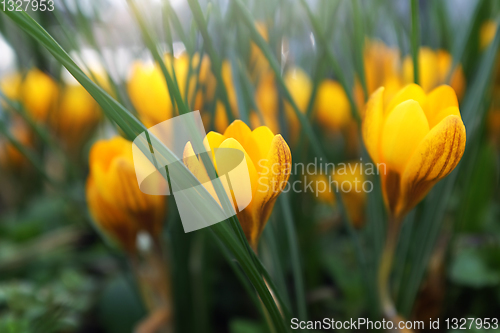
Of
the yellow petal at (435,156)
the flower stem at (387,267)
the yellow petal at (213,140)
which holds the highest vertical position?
the yellow petal at (213,140)

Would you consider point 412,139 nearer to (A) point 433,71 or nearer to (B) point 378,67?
(A) point 433,71

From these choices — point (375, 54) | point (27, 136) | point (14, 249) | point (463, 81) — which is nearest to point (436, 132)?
point (463, 81)

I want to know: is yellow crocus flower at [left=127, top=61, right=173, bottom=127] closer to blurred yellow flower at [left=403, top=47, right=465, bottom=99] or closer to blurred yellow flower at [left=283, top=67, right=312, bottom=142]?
blurred yellow flower at [left=283, top=67, right=312, bottom=142]

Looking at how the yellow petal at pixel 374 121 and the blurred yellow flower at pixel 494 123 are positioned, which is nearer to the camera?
the yellow petal at pixel 374 121

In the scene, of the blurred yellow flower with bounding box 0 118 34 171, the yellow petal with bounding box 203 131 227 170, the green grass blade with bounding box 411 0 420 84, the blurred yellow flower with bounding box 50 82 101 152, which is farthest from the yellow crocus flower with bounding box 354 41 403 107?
the blurred yellow flower with bounding box 0 118 34 171

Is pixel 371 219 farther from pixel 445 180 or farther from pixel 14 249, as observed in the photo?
pixel 14 249

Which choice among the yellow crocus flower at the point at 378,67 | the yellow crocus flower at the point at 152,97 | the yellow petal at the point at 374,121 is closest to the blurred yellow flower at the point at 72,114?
the yellow crocus flower at the point at 152,97
